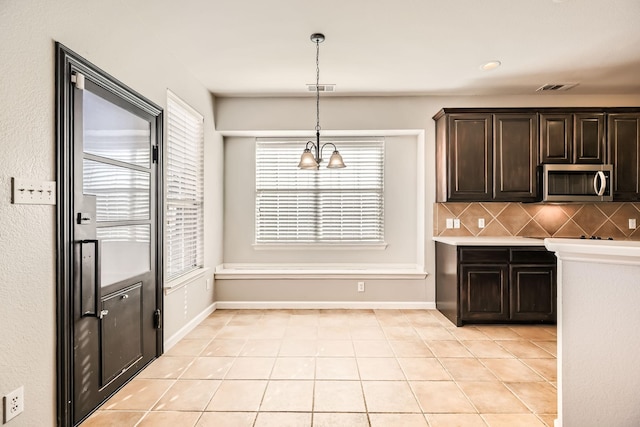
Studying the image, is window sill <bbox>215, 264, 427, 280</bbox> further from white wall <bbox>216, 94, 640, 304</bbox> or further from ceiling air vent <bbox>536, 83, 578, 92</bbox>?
ceiling air vent <bbox>536, 83, 578, 92</bbox>

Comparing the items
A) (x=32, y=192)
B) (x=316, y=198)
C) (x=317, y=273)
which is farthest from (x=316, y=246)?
(x=32, y=192)

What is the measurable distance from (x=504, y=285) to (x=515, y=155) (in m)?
1.44

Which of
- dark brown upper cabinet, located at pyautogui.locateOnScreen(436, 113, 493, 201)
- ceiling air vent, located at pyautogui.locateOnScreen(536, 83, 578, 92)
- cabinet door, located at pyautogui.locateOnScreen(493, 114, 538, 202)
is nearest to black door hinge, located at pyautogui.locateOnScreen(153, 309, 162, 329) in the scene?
dark brown upper cabinet, located at pyautogui.locateOnScreen(436, 113, 493, 201)

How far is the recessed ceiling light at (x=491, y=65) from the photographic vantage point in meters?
3.44

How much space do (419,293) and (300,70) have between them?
294 centimetres

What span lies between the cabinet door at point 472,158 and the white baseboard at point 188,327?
3.05m

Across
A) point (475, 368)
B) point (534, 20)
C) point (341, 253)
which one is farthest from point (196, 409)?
point (534, 20)

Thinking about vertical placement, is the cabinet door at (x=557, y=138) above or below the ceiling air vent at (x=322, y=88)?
below

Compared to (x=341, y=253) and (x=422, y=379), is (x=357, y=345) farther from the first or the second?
(x=341, y=253)

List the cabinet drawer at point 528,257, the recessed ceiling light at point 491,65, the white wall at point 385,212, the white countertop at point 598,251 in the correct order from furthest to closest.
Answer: the white wall at point 385,212, the cabinet drawer at point 528,257, the recessed ceiling light at point 491,65, the white countertop at point 598,251

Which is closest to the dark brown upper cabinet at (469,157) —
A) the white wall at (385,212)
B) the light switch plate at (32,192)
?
the white wall at (385,212)

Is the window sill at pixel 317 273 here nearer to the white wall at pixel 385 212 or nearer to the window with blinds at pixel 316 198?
the white wall at pixel 385 212

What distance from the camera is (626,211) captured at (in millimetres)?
4387

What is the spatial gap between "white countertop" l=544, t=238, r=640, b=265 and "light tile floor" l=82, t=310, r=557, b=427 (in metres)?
1.07
